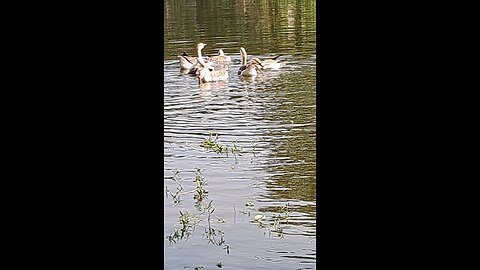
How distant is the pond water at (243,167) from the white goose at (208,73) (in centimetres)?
12

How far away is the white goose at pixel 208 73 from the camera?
9.39 m

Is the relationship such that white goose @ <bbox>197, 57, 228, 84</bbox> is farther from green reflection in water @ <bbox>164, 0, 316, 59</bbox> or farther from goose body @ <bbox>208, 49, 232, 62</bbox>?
green reflection in water @ <bbox>164, 0, 316, 59</bbox>

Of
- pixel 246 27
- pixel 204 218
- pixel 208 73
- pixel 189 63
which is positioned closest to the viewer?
pixel 204 218

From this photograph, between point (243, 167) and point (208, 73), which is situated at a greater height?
point (208, 73)

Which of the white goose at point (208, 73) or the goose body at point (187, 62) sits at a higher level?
the goose body at point (187, 62)

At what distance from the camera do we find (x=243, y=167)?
5.29 m

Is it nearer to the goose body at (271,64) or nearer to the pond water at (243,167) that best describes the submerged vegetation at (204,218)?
the pond water at (243,167)

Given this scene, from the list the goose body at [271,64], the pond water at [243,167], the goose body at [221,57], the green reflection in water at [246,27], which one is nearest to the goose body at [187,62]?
the pond water at [243,167]

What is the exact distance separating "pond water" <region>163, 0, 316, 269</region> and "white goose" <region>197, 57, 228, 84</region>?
12 centimetres

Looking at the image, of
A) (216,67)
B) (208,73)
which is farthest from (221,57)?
(208,73)

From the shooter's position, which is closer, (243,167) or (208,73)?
(243,167)

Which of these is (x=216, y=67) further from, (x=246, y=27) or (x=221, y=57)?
(x=246, y=27)

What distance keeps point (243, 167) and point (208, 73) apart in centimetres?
423
